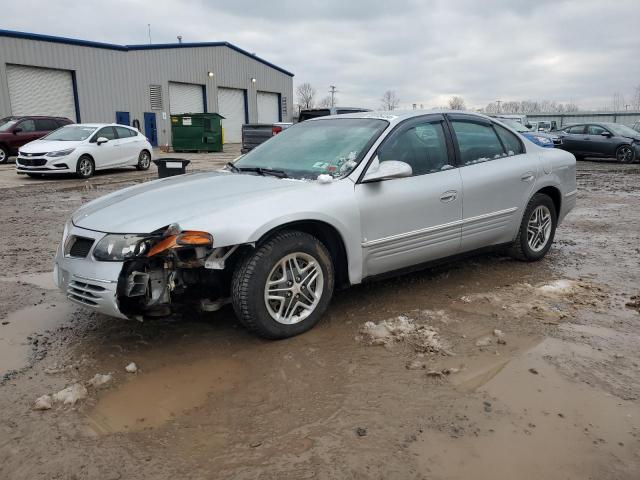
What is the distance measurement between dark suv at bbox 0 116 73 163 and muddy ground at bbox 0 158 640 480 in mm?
15154

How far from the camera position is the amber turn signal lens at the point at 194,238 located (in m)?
3.14

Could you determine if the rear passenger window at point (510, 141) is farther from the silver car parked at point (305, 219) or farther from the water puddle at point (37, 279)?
the water puddle at point (37, 279)

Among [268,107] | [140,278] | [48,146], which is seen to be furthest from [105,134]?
[268,107]

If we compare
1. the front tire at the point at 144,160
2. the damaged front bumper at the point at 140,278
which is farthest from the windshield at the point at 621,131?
the damaged front bumper at the point at 140,278

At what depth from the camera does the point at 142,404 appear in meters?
2.82

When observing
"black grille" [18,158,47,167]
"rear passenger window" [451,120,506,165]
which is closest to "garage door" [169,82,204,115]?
"black grille" [18,158,47,167]

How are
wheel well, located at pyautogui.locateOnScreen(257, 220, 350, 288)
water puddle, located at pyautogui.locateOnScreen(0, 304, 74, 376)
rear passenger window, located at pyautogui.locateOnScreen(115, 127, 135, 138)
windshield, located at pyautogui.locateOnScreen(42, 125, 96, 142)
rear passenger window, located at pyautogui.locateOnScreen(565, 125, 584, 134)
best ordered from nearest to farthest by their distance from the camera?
water puddle, located at pyautogui.locateOnScreen(0, 304, 74, 376) → wheel well, located at pyautogui.locateOnScreen(257, 220, 350, 288) → windshield, located at pyautogui.locateOnScreen(42, 125, 96, 142) → rear passenger window, located at pyautogui.locateOnScreen(115, 127, 135, 138) → rear passenger window, located at pyautogui.locateOnScreen(565, 125, 584, 134)

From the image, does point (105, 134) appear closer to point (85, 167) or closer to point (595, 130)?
point (85, 167)

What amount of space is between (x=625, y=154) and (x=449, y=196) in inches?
671

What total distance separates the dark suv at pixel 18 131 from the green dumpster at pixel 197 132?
860 cm

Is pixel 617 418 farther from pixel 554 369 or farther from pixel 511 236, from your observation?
pixel 511 236

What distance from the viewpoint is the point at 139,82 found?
97.7 feet

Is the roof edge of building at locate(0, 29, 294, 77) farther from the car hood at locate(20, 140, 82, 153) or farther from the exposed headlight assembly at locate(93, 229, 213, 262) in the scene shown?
the exposed headlight assembly at locate(93, 229, 213, 262)

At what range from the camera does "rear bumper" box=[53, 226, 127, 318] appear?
3.13 meters
